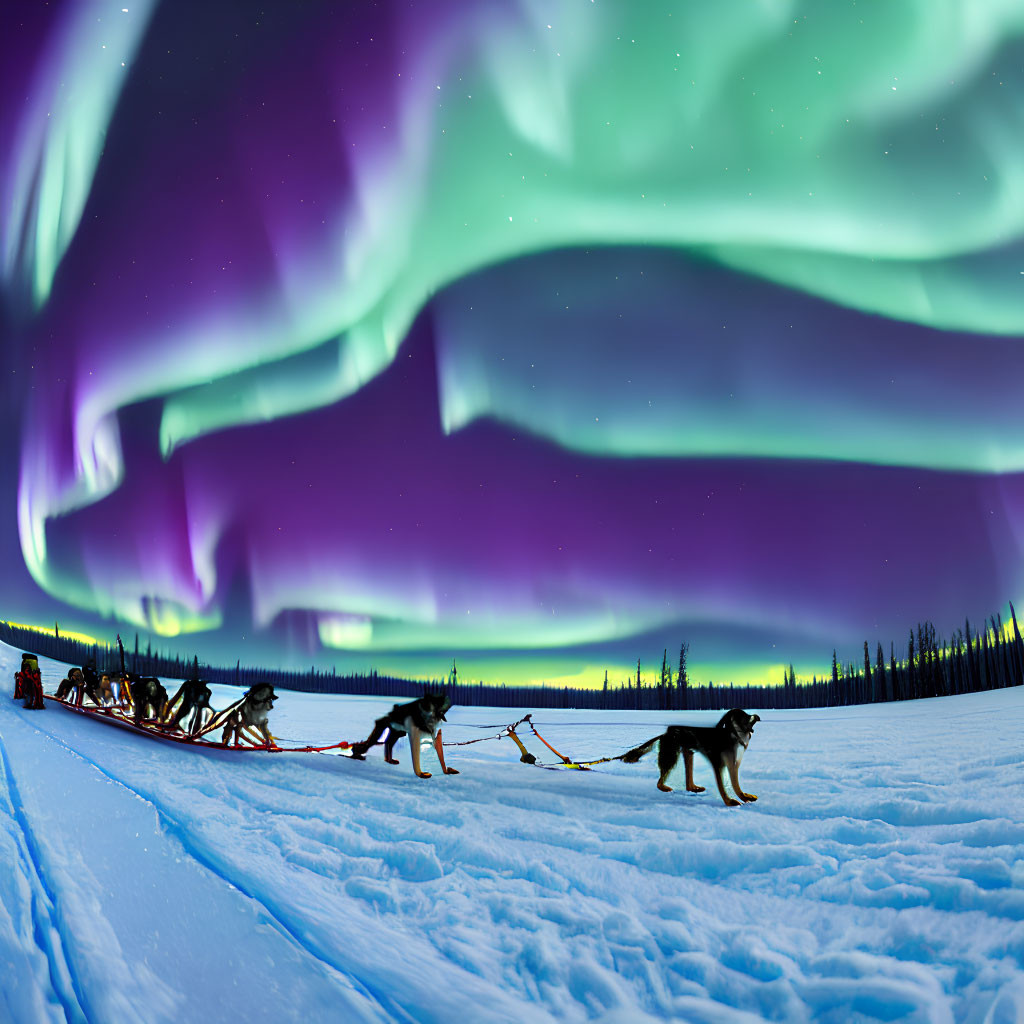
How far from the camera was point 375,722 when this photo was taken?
11.2 m

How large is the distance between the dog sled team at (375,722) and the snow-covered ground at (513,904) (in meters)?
0.50

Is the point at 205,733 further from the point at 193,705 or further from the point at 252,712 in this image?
the point at 193,705

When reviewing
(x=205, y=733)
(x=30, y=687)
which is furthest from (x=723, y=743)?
(x=30, y=687)

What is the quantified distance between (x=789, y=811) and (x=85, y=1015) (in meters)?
5.81

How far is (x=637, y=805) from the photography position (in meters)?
6.64

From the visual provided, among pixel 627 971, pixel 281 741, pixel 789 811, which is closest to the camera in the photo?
pixel 627 971

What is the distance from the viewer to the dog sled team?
657 centimetres

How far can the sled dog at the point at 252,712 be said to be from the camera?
39.2 ft

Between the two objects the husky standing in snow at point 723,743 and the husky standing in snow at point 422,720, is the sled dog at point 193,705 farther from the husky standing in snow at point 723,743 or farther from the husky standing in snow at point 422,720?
the husky standing in snow at point 723,743

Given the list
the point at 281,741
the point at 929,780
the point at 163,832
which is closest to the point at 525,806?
the point at 163,832

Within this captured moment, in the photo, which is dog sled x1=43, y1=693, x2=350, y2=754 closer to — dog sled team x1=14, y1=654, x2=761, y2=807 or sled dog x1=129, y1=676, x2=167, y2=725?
dog sled team x1=14, y1=654, x2=761, y2=807

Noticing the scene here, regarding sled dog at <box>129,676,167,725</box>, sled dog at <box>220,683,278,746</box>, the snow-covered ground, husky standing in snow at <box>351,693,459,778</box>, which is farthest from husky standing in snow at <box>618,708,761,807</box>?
sled dog at <box>129,676,167,725</box>

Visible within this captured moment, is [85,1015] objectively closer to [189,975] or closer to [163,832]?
[189,975]

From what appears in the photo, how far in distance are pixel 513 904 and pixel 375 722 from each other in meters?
7.89
